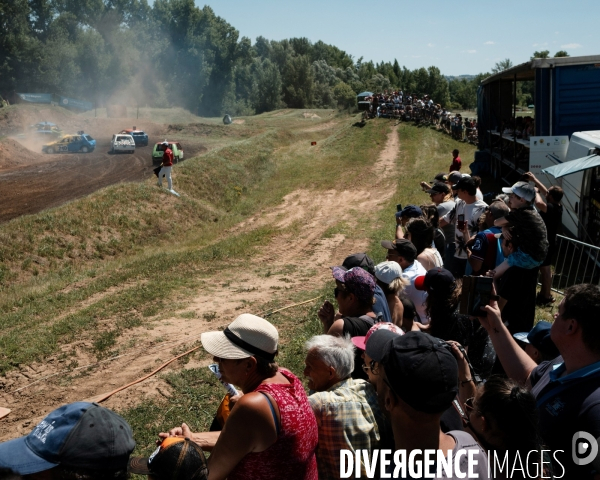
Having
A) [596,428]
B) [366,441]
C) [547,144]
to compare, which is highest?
[547,144]

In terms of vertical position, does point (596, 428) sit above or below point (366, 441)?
above

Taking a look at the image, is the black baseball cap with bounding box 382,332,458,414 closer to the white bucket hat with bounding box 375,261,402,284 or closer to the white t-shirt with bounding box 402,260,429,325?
the white bucket hat with bounding box 375,261,402,284

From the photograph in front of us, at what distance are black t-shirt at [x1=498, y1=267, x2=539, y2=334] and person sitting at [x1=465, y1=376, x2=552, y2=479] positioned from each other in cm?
248

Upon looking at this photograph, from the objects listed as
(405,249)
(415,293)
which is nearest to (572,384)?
(415,293)

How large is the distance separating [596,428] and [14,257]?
49.7 ft

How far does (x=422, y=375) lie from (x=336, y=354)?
1.16 meters

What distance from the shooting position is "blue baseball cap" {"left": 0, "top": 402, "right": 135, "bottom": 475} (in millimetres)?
2115

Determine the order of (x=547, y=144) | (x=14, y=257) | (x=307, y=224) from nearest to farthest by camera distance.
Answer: (x=547, y=144) → (x=14, y=257) → (x=307, y=224)

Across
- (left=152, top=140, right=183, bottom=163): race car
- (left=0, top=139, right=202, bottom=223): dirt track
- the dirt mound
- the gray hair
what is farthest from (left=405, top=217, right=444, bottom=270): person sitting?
the dirt mound

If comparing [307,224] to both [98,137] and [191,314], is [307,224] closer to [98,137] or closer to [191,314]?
[191,314]

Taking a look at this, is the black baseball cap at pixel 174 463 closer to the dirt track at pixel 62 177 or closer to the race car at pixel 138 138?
the dirt track at pixel 62 177

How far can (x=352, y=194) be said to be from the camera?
80.4 ft

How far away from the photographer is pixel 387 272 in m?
5.64

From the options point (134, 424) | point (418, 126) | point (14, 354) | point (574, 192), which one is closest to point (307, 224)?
point (574, 192)
